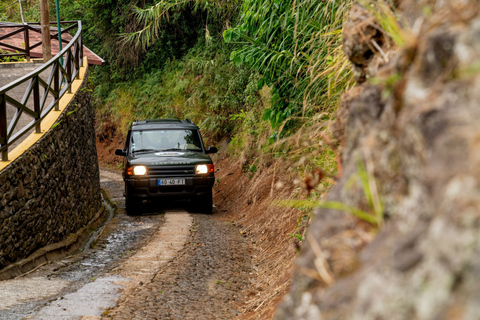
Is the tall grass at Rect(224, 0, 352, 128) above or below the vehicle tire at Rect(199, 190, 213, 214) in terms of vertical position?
above

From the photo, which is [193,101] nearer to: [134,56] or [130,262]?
[134,56]

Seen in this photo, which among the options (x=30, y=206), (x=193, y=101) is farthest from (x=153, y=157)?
(x=193, y=101)

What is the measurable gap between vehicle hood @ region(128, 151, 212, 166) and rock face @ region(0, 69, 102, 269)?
121cm

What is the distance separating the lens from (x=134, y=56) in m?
24.7

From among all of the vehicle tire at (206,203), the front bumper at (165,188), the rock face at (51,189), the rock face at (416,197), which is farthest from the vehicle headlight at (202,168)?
the rock face at (416,197)

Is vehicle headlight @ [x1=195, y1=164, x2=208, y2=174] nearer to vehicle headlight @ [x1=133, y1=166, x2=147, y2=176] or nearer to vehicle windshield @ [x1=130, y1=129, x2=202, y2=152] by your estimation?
vehicle windshield @ [x1=130, y1=129, x2=202, y2=152]

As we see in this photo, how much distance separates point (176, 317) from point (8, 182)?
3.19 m

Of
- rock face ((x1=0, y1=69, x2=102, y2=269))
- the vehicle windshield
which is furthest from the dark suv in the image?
rock face ((x1=0, y1=69, x2=102, y2=269))

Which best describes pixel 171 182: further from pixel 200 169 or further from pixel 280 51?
pixel 280 51

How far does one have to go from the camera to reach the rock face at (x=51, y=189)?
6438 millimetres

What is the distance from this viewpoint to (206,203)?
1152cm

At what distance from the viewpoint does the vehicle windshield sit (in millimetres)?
11844

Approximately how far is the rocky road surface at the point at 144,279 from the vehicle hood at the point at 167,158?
160cm

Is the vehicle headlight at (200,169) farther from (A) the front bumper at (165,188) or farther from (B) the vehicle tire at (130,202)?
(B) the vehicle tire at (130,202)
